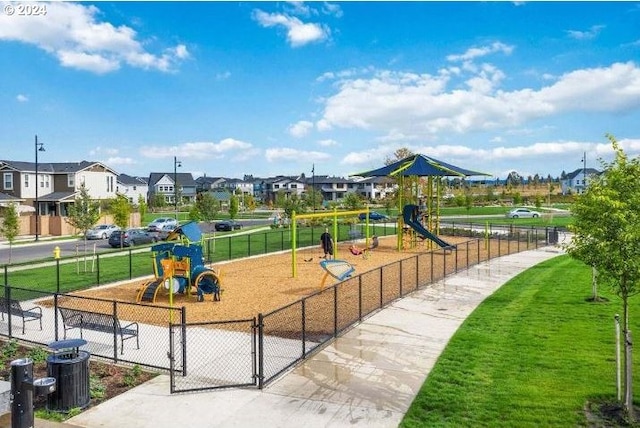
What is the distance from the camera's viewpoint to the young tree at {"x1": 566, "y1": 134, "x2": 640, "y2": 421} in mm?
8648

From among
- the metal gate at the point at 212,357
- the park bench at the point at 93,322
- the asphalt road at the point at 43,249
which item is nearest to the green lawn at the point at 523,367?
the metal gate at the point at 212,357

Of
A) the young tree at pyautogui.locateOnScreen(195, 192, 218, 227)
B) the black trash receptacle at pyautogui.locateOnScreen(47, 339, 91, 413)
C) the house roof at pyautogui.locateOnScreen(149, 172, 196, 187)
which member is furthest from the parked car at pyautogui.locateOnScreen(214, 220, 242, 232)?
the house roof at pyautogui.locateOnScreen(149, 172, 196, 187)

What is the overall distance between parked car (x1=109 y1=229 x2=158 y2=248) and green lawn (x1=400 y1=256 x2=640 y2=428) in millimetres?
28233

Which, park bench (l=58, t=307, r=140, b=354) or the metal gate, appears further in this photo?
park bench (l=58, t=307, r=140, b=354)

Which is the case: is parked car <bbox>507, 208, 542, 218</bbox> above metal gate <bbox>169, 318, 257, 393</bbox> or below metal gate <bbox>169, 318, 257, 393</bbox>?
above

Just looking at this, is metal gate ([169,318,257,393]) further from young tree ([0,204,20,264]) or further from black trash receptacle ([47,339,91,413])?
young tree ([0,204,20,264])

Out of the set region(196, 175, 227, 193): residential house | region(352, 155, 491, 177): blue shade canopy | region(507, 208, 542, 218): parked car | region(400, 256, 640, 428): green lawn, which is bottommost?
region(400, 256, 640, 428): green lawn

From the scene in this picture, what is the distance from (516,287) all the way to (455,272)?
12.4 feet

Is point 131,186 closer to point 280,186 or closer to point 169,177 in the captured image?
point 169,177

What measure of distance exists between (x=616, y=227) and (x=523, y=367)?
3434 mm

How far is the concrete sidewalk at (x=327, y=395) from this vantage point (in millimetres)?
8320

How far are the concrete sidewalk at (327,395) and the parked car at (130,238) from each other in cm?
2721

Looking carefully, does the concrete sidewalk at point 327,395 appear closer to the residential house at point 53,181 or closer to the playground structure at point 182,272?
the playground structure at point 182,272

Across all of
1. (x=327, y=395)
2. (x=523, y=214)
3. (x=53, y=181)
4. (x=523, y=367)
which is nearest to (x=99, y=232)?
(x=53, y=181)
